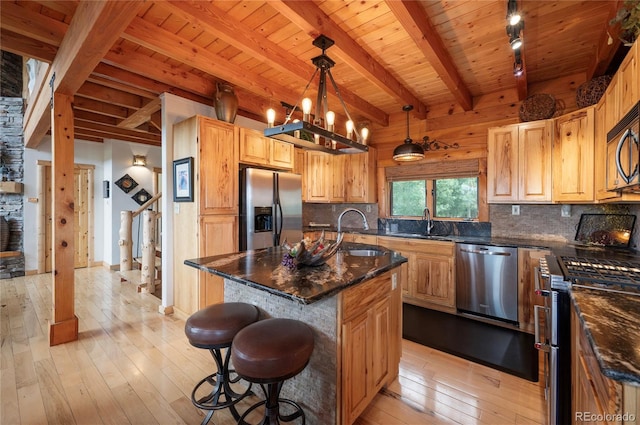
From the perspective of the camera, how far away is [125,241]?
5070 millimetres

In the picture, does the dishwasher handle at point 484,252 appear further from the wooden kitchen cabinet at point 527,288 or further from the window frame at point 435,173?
the window frame at point 435,173

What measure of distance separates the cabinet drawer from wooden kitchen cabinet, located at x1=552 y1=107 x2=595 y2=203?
2232 millimetres

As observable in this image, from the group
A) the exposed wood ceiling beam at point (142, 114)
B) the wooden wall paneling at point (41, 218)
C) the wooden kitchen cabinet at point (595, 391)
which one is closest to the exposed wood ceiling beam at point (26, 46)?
the exposed wood ceiling beam at point (142, 114)

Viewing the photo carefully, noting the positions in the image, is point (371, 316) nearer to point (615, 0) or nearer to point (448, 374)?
point (448, 374)

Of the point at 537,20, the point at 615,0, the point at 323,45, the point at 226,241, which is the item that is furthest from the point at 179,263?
the point at 615,0

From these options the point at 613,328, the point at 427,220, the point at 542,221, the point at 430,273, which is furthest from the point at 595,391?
the point at 427,220

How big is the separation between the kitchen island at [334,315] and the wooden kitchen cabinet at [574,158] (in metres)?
2.09

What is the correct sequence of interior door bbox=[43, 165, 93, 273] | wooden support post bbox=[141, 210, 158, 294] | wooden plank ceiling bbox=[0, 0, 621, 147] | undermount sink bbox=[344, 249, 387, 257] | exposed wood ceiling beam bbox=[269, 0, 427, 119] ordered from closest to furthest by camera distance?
exposed wood ceiling beam bbox=[269, 0, 427, 119]
wooden plank ceiling bbox=[0, 0, 621, 147]
undermount sink bbox=[344, 249, 387, 257]
wooden support post bbox=[141, 210, 158, 294]
interior door bbox=[43, 165, 93, 273]

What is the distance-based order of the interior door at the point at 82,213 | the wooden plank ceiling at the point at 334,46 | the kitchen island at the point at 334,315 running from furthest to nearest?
1. the interior door at the point at 82,213
2. the wooden plank ceiling at the point at 334,46
3. the kitchen island at the point at 334,315

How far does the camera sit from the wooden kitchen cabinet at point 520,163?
3.00 m

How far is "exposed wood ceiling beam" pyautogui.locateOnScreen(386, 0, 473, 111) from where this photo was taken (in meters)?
1.90

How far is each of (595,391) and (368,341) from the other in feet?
3.43

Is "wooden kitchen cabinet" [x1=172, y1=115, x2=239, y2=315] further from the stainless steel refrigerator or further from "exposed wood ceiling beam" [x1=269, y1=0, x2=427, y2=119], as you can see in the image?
"exposed wood ceiling beam" [x1=269, y1=0, x2=427, y2=119]

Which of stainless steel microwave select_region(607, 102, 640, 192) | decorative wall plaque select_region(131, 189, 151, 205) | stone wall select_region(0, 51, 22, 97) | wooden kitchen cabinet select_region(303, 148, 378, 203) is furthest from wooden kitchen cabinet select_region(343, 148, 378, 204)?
stone wall select_region(0, 51, 22, 97)
